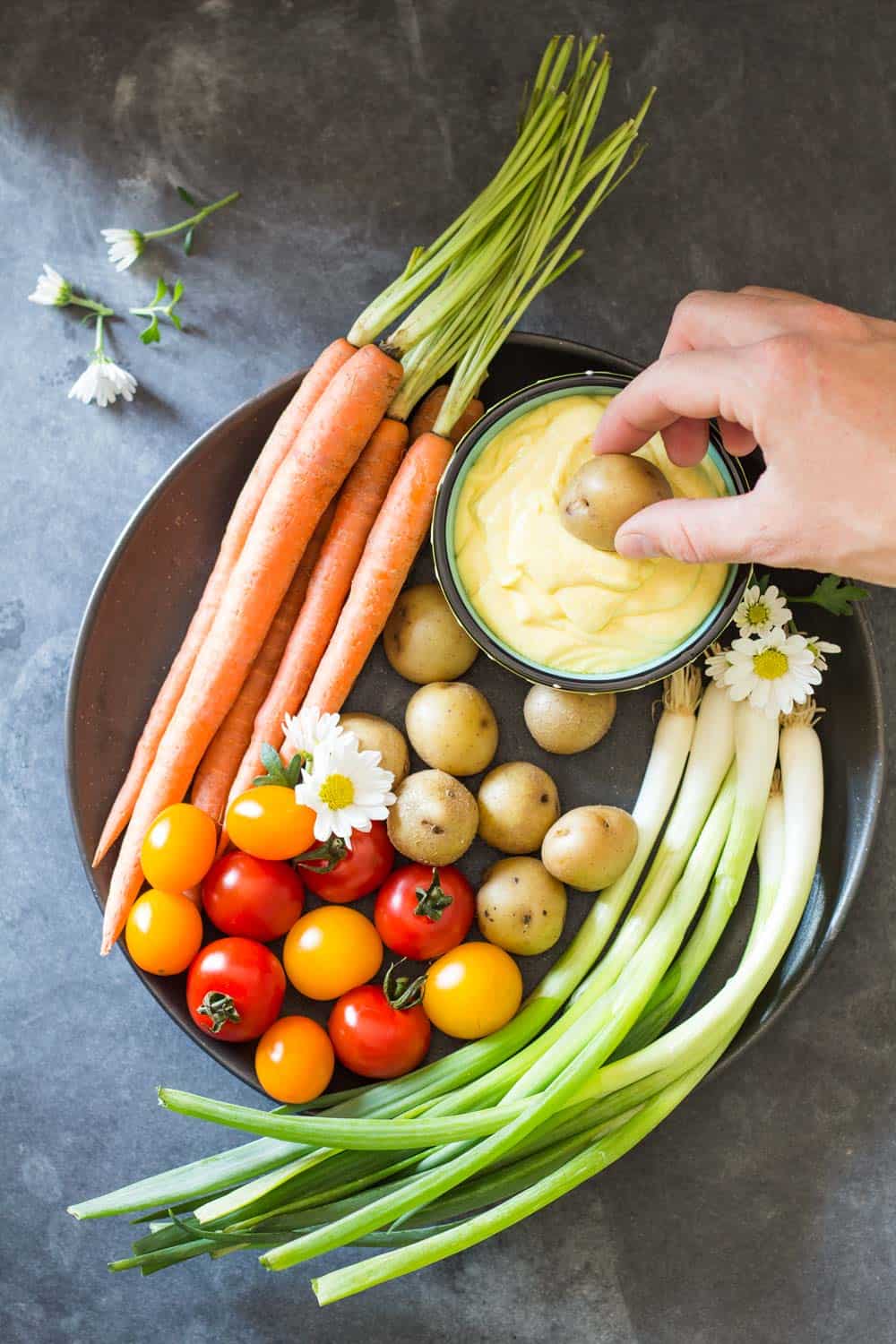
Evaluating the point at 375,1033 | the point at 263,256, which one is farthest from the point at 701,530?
the point at 263,256

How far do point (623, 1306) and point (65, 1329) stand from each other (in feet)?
2.61

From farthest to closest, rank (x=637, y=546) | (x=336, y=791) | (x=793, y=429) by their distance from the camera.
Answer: (x=336, y=791), (x=637, y=546), (x=793, y=429)

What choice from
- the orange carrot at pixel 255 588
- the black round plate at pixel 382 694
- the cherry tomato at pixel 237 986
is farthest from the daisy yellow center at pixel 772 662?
the cherry tomato at pixel 237 986

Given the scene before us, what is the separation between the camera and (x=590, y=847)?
1416 millimetres

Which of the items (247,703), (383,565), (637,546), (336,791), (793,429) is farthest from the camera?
(247,703)

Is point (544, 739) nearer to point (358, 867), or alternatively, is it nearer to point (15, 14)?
point (358, 867)

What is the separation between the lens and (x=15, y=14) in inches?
66.6

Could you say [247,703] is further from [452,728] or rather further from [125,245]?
[125,245]

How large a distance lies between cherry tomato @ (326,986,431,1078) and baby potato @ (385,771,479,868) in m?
0.19

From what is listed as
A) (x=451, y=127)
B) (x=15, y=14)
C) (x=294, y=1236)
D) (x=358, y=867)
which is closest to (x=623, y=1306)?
(x=294, y=1236)

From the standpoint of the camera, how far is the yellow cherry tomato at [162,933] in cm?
142

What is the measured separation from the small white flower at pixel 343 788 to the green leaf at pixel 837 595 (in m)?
0.63

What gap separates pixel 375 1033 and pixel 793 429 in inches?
34.6

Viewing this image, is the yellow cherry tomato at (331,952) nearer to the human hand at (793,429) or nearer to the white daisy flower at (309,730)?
the white daisy flower at (309,730)
